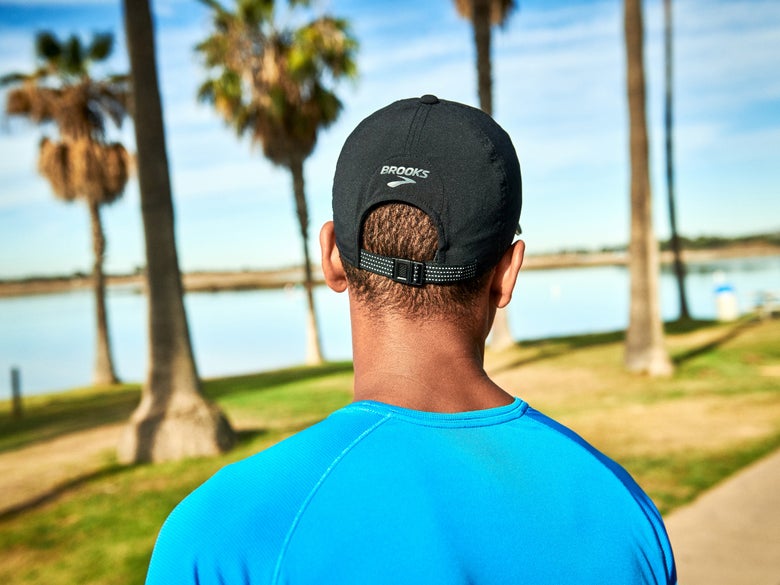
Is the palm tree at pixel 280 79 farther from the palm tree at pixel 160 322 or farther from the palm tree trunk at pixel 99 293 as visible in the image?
the palm tree at pixel 160 322

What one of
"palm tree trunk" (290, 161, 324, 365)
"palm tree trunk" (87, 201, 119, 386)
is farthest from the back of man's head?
"palm tree trunk" (87, 201, 119, 386)

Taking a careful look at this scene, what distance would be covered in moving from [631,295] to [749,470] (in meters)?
6.08

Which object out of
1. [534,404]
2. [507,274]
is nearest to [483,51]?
[534,404]

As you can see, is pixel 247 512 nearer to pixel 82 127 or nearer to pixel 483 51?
pixel 483 51

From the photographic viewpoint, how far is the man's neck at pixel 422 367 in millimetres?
1229

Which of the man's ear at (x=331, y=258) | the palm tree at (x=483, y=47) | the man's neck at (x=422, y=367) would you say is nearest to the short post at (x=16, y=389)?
the palm tree at (x=483, y=47)

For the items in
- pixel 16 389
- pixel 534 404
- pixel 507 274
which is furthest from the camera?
pixel 16 389

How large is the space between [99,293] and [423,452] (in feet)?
67.0

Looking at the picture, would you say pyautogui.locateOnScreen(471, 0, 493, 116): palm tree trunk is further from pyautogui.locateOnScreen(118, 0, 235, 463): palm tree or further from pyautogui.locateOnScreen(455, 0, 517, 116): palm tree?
pyautogui.locateOnScreen(118, 0, 235, 463): palm tree

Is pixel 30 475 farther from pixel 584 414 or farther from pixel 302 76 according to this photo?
pixel 302 76

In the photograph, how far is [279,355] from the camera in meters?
26.4

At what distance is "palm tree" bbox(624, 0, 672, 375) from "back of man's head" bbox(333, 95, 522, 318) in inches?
472

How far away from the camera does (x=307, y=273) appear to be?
2122 cm

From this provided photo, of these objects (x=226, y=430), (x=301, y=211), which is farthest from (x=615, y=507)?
(x=301, y=211)
